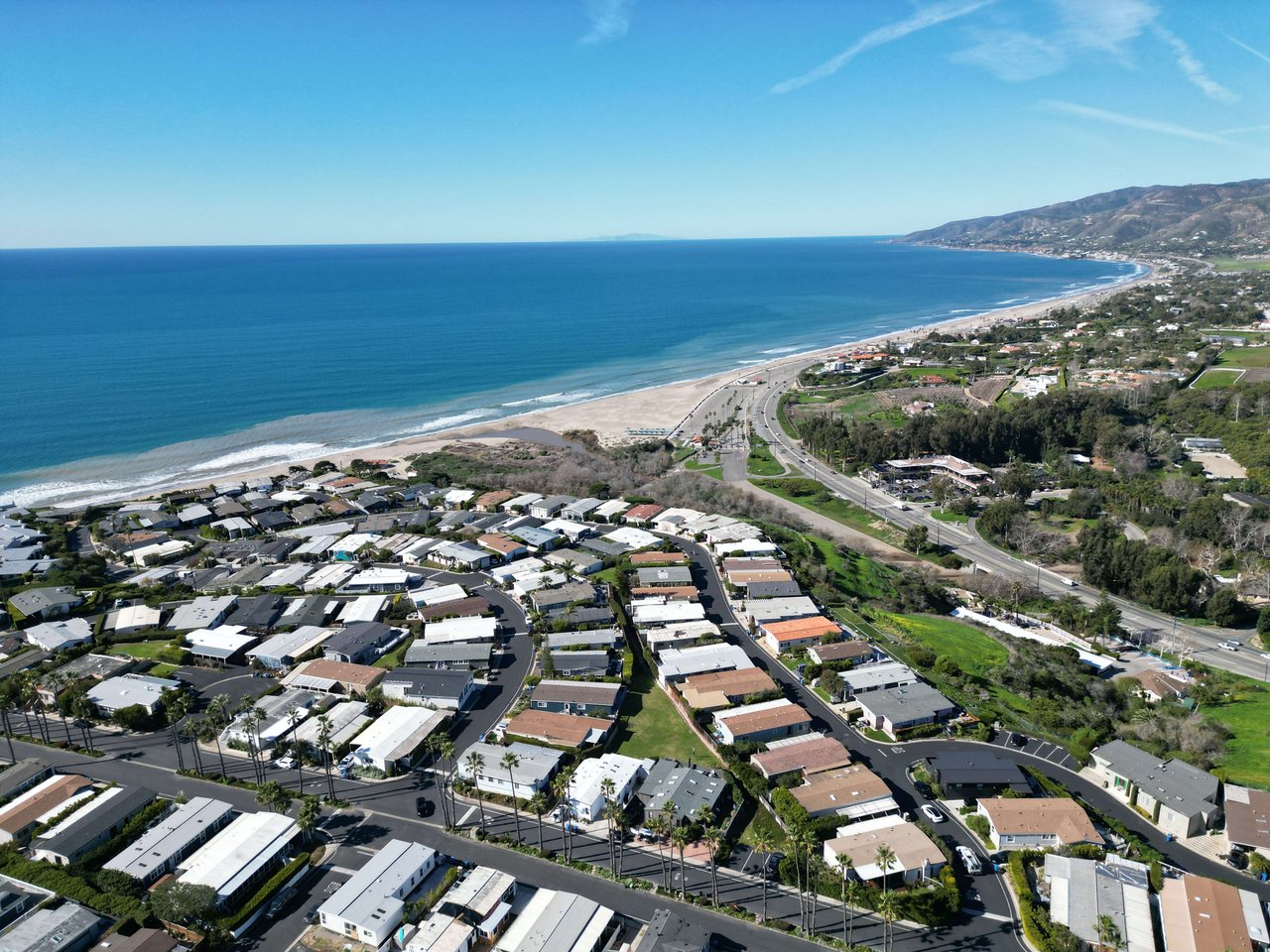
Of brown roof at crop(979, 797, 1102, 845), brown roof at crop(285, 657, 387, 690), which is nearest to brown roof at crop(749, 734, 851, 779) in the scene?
brown roof at crop(979, 797, 1102, 845)

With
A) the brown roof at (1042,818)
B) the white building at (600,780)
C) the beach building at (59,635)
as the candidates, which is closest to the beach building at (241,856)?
the white building at (600,780)

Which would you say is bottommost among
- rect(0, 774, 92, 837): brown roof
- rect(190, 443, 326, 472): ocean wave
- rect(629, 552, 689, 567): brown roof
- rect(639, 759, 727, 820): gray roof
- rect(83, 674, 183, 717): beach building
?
rect(639, 759, 727, 820): gray roof

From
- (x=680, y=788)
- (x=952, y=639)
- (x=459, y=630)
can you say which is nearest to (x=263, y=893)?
(x=680, y=788)

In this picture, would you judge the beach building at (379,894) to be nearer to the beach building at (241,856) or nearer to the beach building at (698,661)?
the beach building at (241,856)

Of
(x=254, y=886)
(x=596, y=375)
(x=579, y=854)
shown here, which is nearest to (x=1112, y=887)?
(x=579, y=854)

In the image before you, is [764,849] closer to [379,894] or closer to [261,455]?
[379,894]

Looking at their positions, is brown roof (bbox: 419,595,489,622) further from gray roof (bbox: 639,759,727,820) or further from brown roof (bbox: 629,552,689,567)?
gray roof (bbox: 639,759,727,820)

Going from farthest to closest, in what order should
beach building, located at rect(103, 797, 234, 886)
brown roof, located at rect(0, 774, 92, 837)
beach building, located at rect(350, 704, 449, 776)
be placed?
beach building, located at rect(350, 704, 449, 776) → brown roof, located at rect(0, 774, 92, 837) → beach building, located at rect(103, 797, 234, 886)
